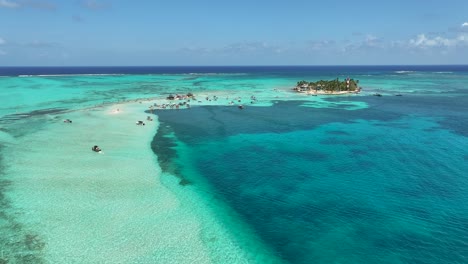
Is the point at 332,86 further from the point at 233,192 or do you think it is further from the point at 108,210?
the point at 108,210

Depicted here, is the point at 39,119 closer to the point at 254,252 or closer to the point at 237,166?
the point at 237,166

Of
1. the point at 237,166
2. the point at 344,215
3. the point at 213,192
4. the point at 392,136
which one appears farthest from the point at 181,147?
the point at 392,136

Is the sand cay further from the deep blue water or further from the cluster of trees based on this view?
the cluster of trees

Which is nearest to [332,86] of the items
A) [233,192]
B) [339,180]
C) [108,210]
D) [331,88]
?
[331,88]

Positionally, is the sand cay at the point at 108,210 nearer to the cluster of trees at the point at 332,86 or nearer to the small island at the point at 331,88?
the small island at the point at 331,88

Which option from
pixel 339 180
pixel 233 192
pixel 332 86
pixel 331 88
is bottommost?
pixel 233 192

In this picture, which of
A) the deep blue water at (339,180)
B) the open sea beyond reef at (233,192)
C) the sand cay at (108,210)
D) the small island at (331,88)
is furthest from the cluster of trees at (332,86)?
the sand cay at (108,210)

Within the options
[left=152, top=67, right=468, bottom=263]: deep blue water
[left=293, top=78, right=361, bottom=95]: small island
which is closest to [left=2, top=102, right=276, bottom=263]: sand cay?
[left=152, top=67, right=468, bottom=263]: deep blue water
